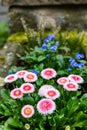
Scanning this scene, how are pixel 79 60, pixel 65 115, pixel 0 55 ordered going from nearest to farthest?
pixel 65 115 < pixel 79 60 < pixel 0 55

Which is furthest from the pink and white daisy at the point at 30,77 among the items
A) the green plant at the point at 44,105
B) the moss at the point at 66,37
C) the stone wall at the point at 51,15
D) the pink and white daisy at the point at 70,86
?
the stone wall at the point at 51,15

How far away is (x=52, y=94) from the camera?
275cm

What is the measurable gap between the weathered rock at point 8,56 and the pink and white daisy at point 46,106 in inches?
35.7

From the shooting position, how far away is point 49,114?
2.71 metres

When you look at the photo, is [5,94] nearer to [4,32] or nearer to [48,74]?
[48,74]

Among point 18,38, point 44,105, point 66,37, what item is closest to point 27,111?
point 44,105

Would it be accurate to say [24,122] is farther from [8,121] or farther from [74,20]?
[74,20]

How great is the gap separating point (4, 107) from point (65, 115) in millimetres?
418

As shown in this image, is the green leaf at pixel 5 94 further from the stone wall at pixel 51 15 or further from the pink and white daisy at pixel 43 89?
the stone wall at pixel 51 15

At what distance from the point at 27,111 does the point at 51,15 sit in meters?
1.71

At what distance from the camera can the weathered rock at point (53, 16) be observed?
Answer: 165 inches

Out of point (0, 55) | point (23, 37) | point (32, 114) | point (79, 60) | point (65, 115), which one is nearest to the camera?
point (32, 114)

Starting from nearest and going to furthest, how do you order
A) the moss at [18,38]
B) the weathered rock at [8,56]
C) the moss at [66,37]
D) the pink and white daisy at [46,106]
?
the pink and white daisy at [46,106] < the weathered rock at [8,56] < the moss at [66,37] < the moss at [18,38]

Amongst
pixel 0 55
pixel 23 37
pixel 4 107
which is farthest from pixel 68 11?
pixel 4 107
